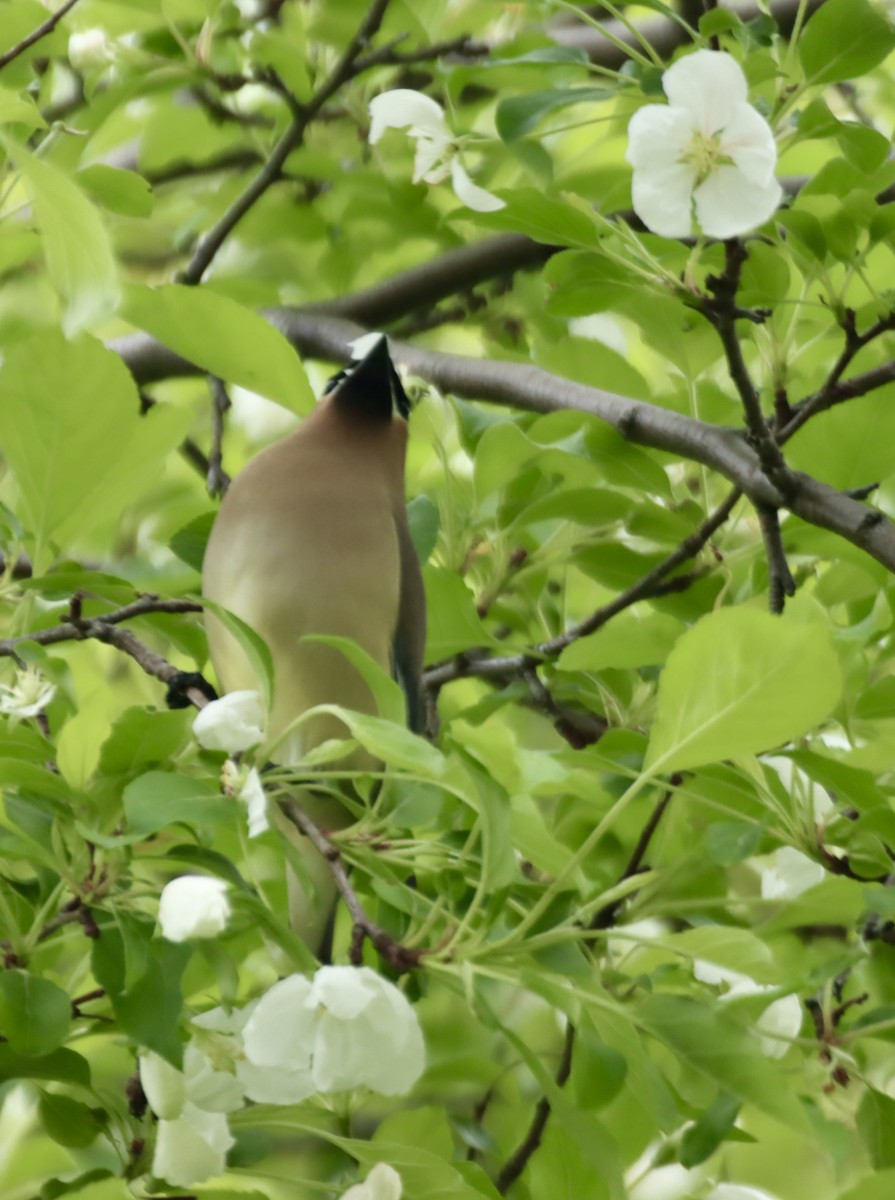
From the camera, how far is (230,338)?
172 centimetres

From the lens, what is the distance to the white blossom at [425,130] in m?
1.80

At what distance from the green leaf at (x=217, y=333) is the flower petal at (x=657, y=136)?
17.5 inches

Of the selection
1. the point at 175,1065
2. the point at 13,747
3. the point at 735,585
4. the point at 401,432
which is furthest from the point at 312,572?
the point at 175,1065

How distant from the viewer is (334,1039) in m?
1.21

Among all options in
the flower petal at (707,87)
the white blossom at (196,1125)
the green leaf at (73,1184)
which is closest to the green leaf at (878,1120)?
the white blossom at (196,1125)

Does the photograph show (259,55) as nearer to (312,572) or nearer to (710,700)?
(312,572)

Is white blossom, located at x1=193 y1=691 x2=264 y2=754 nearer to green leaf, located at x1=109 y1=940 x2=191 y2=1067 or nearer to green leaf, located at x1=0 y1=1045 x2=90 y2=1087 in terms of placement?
green leaf, located at x1=109 y1=940 x2=191 y2=1067

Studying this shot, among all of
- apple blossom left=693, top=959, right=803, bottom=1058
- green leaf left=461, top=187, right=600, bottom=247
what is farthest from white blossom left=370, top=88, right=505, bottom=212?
apple blossom left=693, top=959, right=803, bottom=1058

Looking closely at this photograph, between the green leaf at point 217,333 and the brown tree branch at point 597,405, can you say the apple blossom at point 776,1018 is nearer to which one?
the brown tree branch at point 597,405

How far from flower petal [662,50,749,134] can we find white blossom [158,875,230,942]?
80 cm

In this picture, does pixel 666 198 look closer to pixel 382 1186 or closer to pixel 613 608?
pixel 613 608

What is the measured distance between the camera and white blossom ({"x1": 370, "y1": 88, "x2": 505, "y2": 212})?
1.80 metres

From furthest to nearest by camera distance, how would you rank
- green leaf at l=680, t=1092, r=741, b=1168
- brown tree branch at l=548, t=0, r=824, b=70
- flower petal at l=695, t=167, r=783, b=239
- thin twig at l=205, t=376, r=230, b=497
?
brown tree branch at l=548, t=0, r=824, b=70, thin twig at l=205, t=376, r=230, b=497, flower petal at l=695, t=167, r=783, b=239, green leaf at l=680, t=1092, r=741, b=1168

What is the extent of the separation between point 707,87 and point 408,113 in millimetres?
470
